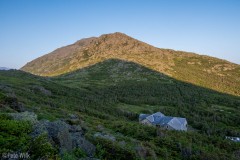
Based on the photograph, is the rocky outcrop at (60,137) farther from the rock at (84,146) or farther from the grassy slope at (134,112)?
the grassy slope at (134,112)

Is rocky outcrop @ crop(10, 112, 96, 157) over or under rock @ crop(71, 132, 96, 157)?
over

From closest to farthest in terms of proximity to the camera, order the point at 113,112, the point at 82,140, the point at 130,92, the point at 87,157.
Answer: the point at 87,157 → the point at 82,140 → the point at 113,112 → the point at 130,92

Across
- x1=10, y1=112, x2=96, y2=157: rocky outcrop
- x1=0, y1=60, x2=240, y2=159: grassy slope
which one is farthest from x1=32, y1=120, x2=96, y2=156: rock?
x1=0, y1=60, x2=240, y2=159: grassy slope

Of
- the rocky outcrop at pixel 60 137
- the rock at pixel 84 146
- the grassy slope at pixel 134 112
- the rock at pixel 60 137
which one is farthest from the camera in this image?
Result: the grassy slope at pixel 134 112

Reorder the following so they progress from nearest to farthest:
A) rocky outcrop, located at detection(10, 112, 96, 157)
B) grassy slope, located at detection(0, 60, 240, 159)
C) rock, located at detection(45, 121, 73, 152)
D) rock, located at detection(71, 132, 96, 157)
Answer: rocky outcrop, located at detection(10, 112, 96, 157)
rock, located at detection(45, 121, 73, 152)
rock, located at detection(71, 132, 96, 157)
grassy slope, located at detection(0, 60, 240, 159)

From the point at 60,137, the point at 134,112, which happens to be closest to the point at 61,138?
the point at 60,137

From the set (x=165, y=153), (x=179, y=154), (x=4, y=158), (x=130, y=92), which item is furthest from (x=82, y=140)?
(x=130, y=92)

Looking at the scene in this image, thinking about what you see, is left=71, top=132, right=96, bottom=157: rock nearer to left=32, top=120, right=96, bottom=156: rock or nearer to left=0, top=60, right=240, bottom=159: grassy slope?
left=32, top=120, right=96, bottom=156: rock

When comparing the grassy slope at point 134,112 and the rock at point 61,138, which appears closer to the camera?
the rock at point 61,138

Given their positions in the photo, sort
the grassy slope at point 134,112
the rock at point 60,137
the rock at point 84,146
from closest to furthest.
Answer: the rock at point 60,137 < the rock at point 84,146 < the grassy slope at point 134,112

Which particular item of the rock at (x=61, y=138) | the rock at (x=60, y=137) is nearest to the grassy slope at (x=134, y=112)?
the rock at (x=61, y=138)

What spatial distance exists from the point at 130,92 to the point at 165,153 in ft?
547

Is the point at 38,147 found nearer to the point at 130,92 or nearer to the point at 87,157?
the point at 87,157

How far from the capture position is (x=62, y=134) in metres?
17.6
